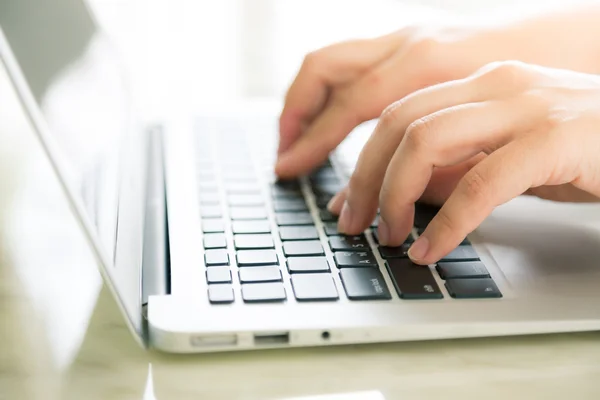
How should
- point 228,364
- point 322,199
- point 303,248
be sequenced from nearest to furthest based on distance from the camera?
point 228,364 < point 303,248 < point 322,199

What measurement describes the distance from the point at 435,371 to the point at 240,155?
348 millimetres

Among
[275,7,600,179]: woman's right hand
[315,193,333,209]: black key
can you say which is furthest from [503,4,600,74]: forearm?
[315,193,333,209]: black key

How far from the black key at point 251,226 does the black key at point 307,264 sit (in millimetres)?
56

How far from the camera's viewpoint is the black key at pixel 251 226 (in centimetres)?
54

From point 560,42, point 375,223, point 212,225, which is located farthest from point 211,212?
point 560,42

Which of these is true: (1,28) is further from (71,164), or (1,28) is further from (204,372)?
(204,372)

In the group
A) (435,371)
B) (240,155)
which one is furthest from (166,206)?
(435,371)

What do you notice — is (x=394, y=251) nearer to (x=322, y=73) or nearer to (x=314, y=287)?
(x=314, y=287)

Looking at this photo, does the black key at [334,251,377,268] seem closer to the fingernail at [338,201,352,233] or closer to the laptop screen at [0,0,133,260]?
the fingernail at [338,201,352,233]

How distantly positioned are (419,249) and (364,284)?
0.17 feet

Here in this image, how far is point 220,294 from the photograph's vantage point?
0.44m

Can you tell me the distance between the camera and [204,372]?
1.33 ft

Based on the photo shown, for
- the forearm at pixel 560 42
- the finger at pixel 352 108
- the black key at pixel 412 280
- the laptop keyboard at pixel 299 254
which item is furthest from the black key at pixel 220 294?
the forearm at pixel 560 42

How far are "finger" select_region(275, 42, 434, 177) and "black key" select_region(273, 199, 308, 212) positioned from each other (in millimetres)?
49
